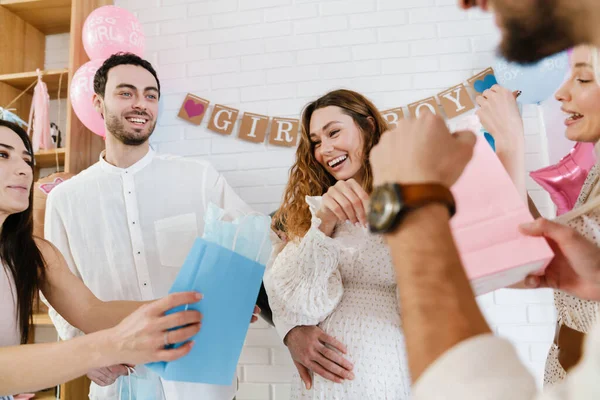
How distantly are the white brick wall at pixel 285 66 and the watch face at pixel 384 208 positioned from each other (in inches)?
80.4

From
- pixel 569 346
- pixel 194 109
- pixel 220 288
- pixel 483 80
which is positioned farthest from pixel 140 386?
pixel 483 80

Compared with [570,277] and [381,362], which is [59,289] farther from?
[570,277]

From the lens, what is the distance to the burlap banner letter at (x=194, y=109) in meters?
2.83

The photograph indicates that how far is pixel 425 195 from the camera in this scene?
51cm

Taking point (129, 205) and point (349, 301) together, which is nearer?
point (349, 301)

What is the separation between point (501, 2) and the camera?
1.75 feet

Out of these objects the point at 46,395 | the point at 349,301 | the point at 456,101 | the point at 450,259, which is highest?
the point at 456,101

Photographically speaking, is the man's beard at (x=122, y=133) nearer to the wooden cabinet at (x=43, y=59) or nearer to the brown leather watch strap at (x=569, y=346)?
the wooden cabinet at (x=43, y=59)

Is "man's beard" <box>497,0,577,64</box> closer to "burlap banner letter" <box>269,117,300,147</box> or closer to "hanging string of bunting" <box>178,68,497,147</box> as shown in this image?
"hanging string of bunting" <box>178,68,497,147</box>

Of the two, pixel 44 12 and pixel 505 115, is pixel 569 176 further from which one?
pixel 44 12

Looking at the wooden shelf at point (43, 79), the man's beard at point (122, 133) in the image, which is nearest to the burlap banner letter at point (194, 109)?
the man's beard at point (122, 133)

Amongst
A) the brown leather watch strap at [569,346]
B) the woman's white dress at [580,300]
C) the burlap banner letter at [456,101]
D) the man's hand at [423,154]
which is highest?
the burlap banner letter at [456,101]

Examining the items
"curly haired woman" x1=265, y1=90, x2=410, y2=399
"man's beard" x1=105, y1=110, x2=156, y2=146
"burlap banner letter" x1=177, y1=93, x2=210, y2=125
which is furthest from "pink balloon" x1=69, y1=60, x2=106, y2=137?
"curly haired woman" x1=265, y1=90, x2=410, y2=399

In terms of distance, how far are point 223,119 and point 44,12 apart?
1385mm
